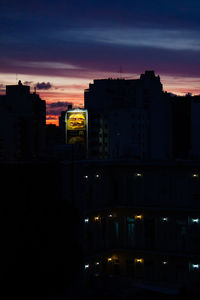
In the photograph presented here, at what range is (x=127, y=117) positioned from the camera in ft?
367

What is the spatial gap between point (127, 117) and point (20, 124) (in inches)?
811

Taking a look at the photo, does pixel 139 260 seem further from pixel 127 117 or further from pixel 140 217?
pixel 127 117

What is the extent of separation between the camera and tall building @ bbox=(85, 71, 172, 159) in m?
112

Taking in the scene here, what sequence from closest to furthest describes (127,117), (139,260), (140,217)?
(139,260), (140,217), (127,117)

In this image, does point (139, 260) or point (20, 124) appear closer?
point (139, 260)

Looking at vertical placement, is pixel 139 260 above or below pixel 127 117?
below

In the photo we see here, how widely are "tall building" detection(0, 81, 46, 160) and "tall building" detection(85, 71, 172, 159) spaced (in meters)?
11.0

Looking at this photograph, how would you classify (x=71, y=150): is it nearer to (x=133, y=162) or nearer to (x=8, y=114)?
(x=133, y=162)

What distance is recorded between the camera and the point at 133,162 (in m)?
32.2

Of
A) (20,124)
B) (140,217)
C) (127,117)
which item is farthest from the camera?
(127,117)

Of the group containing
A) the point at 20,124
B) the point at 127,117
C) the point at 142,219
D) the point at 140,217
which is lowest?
the point at 142,219

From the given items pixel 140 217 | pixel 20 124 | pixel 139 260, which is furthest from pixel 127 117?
pixel 139 260

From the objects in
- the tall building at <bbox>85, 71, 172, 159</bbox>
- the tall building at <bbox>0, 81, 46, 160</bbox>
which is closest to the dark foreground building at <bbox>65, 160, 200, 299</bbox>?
the tall building at <bbox>0, 81, 46, 160</bbox>

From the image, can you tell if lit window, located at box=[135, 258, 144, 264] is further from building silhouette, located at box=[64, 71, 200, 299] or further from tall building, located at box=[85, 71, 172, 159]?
tall building, located at box=[85, 71, 172, 159]
